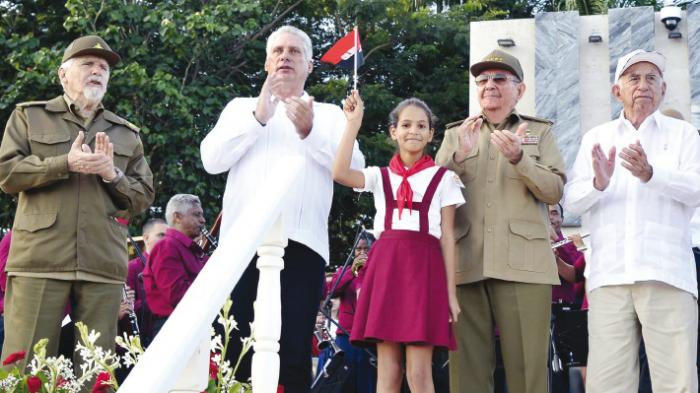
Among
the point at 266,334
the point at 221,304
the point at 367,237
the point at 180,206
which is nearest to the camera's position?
the point at 221,304

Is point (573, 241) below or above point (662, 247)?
above

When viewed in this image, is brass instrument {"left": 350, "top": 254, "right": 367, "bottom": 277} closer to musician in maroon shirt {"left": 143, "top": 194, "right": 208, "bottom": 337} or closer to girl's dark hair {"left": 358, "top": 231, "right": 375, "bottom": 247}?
girl's dark hair {"left": 358, "top": 231, "right": 375, "bottom": 247}

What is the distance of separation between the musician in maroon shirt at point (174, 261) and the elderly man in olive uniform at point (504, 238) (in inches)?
131

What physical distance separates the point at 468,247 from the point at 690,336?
1122 mm

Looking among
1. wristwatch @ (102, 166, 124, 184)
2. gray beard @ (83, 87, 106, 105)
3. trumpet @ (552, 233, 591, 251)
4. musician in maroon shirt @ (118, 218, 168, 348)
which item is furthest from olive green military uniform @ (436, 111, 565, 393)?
musician in maroon shirt @ (118, 218, 168, 348)

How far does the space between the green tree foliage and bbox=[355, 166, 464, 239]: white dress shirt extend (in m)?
9.56

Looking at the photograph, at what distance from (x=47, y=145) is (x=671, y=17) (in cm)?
928

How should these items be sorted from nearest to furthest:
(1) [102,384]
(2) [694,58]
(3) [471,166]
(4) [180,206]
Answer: (1) [102,384] → (3) [471,166] → (4) [180,206] → (2) [694,58]

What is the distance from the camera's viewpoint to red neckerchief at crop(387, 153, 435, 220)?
199 inches

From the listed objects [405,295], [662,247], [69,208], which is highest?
[69,208]

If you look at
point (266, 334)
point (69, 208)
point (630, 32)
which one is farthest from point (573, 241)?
point (266, 334)

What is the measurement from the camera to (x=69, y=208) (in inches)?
199

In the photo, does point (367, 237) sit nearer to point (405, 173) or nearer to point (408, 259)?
point (405, 173)

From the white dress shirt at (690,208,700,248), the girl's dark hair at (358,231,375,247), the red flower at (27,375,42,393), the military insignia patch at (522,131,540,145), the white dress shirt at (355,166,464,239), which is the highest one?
the girl's dark hair at (358,231,375,247)
